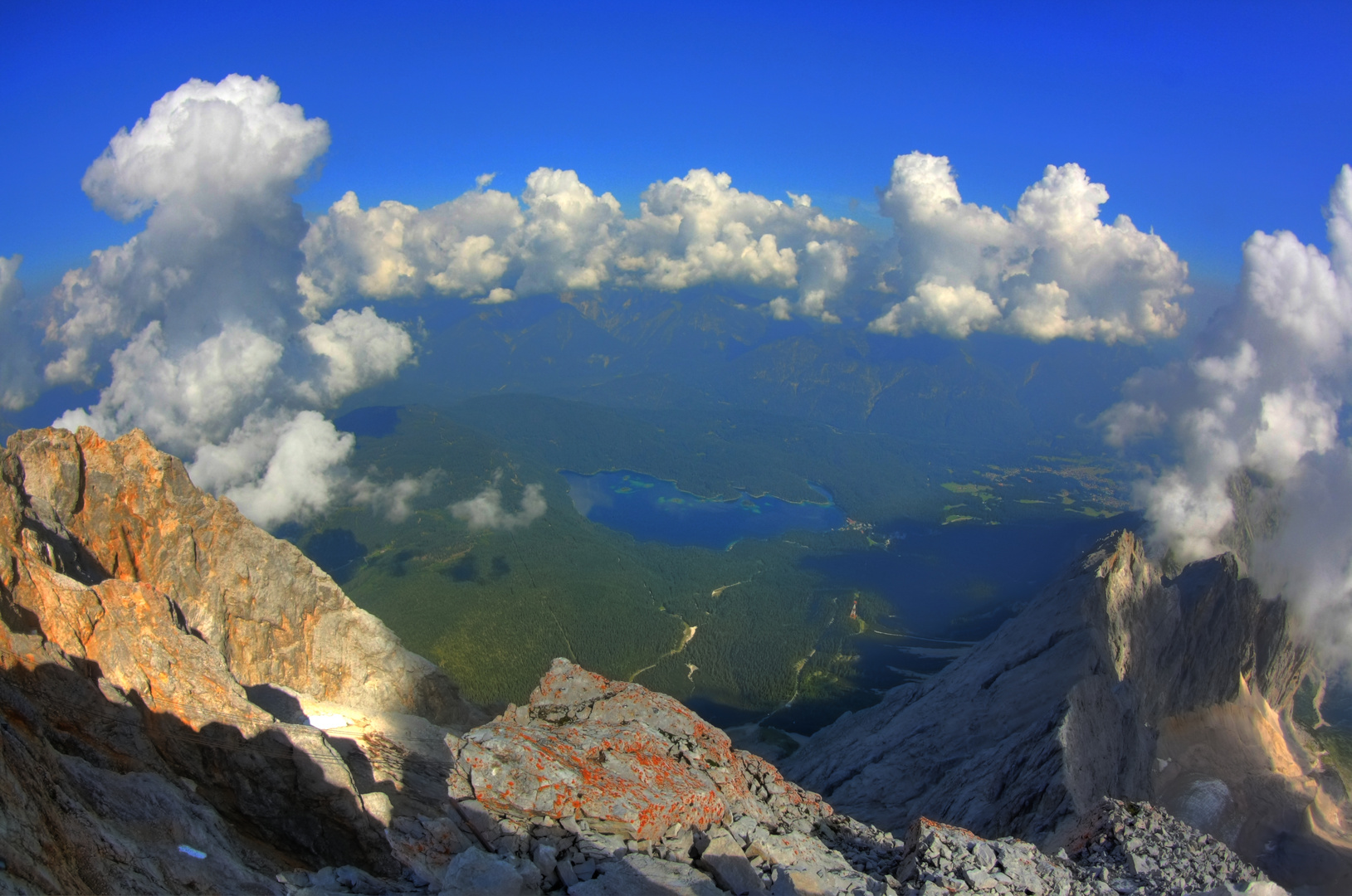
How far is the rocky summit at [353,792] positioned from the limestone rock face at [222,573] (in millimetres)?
285

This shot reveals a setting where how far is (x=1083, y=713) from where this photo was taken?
46281mm

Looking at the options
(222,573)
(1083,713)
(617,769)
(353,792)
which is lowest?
(353,792)

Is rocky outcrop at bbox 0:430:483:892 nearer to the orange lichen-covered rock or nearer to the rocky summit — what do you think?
the rocky summit

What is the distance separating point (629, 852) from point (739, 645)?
115 m

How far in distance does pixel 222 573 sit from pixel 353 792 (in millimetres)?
26702

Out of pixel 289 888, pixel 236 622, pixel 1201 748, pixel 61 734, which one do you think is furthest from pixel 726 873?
pixel 1201 748

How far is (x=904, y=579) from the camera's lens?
6757 inches

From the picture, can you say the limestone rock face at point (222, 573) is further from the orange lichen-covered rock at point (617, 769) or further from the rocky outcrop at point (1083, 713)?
the rocky outcrop at point (1083, 713)

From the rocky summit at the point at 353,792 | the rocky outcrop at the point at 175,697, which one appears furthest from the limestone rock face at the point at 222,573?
the rocky summit at the point at 353,792

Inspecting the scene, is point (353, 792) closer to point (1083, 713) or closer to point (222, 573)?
point (222, 573)

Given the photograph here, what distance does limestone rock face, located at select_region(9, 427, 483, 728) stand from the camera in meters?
38.1

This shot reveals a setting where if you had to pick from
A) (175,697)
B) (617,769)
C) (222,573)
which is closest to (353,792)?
(175,697)

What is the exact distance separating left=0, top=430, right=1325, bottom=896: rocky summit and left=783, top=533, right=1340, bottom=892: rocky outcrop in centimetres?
365

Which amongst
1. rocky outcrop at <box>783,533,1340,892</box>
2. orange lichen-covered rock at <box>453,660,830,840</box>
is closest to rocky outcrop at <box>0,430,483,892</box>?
orange lichen-covered rock at <box>453,660,830,840</box>
